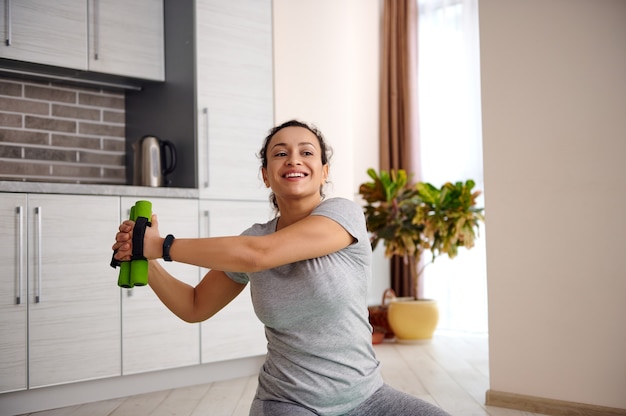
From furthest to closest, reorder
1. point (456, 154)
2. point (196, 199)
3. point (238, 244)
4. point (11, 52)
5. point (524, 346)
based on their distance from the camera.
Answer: point (456, 154)
point (196, 199)
point (11, 52)
point (524, 346)
point (238, 244)

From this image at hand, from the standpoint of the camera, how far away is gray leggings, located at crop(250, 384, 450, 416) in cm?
149

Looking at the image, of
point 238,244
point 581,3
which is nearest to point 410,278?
point 581,3

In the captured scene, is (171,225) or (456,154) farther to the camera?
(456,154)

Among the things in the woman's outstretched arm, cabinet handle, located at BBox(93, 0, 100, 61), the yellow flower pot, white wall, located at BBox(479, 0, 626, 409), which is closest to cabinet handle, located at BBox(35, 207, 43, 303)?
cabinet handle, located at BBox(93, 0, 100, 61)

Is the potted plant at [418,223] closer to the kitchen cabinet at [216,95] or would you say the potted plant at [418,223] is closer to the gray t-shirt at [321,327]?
the kitchen cabinet at [216,95]

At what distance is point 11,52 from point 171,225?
1.04m

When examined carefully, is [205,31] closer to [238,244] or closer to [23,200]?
[23,200]

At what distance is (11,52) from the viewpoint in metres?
2.98

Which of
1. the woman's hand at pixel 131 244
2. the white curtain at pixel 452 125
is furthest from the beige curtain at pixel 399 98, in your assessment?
the woman's hand at pixel 131 244

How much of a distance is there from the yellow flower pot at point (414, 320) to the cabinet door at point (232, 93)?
140 centimetres

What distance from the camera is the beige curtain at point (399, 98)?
198 inches

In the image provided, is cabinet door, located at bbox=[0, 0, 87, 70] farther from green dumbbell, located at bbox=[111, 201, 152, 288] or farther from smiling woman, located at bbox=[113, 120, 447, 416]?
green dumbbell, located at bbox=[111, 201, 152, 288]

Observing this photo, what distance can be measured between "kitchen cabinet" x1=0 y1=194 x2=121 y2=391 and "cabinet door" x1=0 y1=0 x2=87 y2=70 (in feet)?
2.33

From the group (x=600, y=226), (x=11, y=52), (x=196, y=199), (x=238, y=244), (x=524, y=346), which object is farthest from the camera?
(x=196, y=199)
